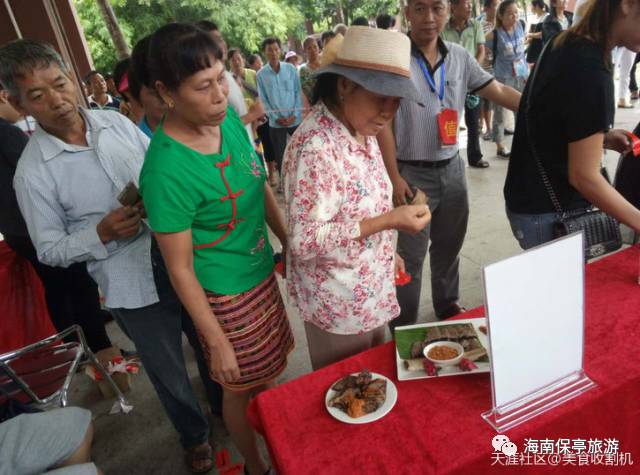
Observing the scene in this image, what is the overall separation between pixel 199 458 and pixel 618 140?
201 cm

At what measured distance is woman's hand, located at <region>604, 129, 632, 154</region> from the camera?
1.45 metres

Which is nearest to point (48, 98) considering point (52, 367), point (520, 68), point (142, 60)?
point (142, 60)

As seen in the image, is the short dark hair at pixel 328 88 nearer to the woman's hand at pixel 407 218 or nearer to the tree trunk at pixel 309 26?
the woman's hand at pixel 407 218

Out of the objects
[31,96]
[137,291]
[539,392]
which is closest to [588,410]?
[539,392]

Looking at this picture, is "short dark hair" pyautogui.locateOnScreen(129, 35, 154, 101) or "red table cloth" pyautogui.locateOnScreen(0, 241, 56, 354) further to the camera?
"red table cloth" pyautogui.locateOnScreen(0, 241, 56, 354)

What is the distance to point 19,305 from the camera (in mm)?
2270

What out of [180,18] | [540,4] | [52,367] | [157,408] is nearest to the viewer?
[52,367]

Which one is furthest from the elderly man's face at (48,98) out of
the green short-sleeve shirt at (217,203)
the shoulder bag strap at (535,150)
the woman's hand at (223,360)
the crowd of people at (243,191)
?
the shoulder bag strap at (535,150)

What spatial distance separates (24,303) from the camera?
7.54ft

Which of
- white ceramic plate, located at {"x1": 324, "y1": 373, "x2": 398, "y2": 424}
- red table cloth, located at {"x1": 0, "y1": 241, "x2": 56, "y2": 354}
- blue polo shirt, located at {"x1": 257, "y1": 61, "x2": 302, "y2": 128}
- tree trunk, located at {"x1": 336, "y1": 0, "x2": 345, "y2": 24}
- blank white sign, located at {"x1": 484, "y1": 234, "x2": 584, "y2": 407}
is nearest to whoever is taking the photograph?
blank white sign, located at {"x1": 484, "y1": 234, "x2": 584, "y2": 407}

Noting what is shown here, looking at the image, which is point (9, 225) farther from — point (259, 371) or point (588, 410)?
point (588, 410)

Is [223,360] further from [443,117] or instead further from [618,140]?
[618,140]

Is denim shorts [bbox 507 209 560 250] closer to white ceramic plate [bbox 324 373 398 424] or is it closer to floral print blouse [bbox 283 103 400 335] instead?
floral print blouse [bbox 283 103 400 335]

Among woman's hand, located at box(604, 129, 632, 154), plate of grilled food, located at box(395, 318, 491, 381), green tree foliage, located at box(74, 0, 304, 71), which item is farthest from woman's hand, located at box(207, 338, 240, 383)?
green tree foliage, located at box(74, 0, 304, 71)
